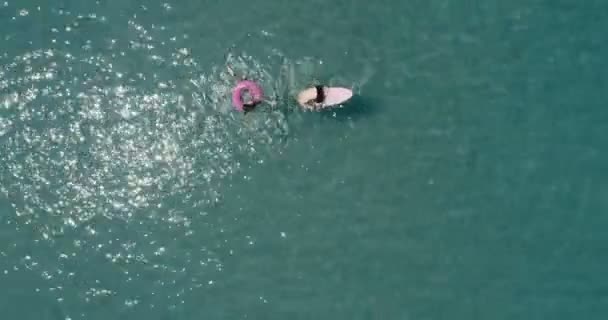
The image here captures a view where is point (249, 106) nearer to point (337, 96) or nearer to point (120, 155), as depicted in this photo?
point (337, 96)

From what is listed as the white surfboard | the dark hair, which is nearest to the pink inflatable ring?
the dark hair

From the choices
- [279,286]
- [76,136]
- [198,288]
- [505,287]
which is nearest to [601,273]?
[505,287]

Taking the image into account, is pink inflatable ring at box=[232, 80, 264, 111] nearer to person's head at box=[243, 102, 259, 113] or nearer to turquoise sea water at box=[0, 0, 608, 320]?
person's head at box=[243, 102, 259, 113]

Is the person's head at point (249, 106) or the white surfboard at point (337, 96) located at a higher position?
the white surfboard at point (337, 96)

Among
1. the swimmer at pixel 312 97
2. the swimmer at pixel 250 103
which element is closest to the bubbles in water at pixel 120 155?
the swimmer at pixel 250 103

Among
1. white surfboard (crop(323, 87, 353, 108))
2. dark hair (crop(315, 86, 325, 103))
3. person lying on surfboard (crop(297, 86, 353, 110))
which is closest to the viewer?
dark hair (crop(315, 86, 325, 103))

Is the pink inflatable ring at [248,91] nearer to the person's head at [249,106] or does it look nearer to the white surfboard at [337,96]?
the person's head at [249,106]
